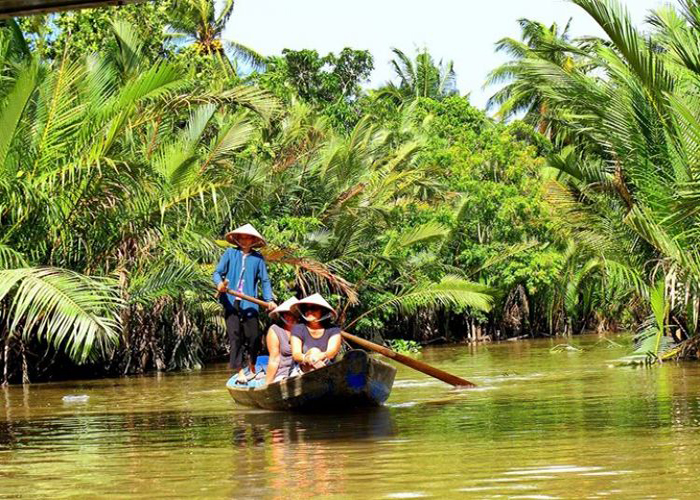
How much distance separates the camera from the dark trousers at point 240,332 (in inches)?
511

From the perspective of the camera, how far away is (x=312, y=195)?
25609 mm

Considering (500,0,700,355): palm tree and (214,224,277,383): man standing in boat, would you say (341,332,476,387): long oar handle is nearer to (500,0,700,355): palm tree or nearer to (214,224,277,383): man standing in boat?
(214,224,277,383): man standing in boat

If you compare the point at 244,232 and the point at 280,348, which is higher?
the point at 244,232

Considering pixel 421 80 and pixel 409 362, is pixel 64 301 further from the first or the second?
pixel 421 80

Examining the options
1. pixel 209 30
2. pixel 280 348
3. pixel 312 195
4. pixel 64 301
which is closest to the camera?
pixel 280 348

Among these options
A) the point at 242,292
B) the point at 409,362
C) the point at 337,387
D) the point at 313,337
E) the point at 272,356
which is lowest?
the point at 337,387

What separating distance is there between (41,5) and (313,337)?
4.75m

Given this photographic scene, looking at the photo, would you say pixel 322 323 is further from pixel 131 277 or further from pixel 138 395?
pixel 131 277

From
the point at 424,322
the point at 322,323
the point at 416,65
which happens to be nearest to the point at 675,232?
the point at 322,323

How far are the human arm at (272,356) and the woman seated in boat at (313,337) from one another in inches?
13.5

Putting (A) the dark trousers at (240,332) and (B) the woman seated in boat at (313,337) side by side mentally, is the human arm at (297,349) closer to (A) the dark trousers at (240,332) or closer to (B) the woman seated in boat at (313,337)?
A: (B) the woman seated in boat at (313,337)

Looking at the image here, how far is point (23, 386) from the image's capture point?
59.5 feet

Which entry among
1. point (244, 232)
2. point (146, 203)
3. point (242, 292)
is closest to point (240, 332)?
point (242, 292)

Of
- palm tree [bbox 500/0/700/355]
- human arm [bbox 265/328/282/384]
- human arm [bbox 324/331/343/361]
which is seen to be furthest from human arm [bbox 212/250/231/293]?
palm tree [bbox 500/0/700/355]
